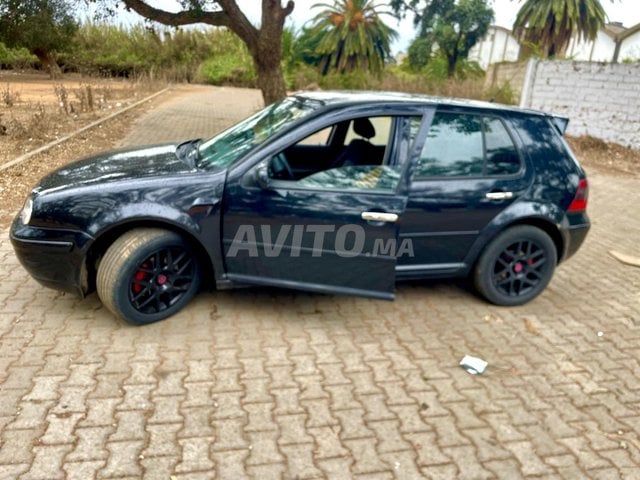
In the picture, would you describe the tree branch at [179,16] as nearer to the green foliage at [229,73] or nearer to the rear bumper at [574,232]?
the rear bumper at [574,232]

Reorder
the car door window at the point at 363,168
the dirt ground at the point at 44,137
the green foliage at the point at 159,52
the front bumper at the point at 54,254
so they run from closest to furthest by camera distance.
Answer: the front bumper at the point at 54,254, the car door window at the point at 363,168, the dirt ground at the point at 44,137, the green foliage at the point at 159,52

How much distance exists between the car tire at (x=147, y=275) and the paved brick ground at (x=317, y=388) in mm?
140

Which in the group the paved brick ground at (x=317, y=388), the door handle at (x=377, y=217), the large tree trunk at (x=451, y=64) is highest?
the large tree trunk at (x=451, y=64)

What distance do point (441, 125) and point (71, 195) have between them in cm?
257

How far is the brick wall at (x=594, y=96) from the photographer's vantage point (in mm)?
11531

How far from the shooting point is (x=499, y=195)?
3.68 meters

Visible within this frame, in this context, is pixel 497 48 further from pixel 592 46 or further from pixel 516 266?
pixel 516 266

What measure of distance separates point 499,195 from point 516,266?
68 centimetres

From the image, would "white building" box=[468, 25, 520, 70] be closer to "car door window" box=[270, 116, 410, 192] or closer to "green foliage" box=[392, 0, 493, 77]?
"green foliage" box=[392, 0, 493, 77]

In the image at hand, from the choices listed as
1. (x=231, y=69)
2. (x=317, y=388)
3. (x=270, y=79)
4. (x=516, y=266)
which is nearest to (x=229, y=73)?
(x=231, y=69)

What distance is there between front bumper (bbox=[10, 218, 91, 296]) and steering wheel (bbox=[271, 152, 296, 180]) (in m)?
1.27

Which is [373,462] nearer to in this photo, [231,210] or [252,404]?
[252,404]

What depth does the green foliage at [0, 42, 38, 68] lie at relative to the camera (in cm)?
3203

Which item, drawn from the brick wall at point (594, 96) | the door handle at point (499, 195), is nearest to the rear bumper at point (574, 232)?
the door handle at point (499, 195)
